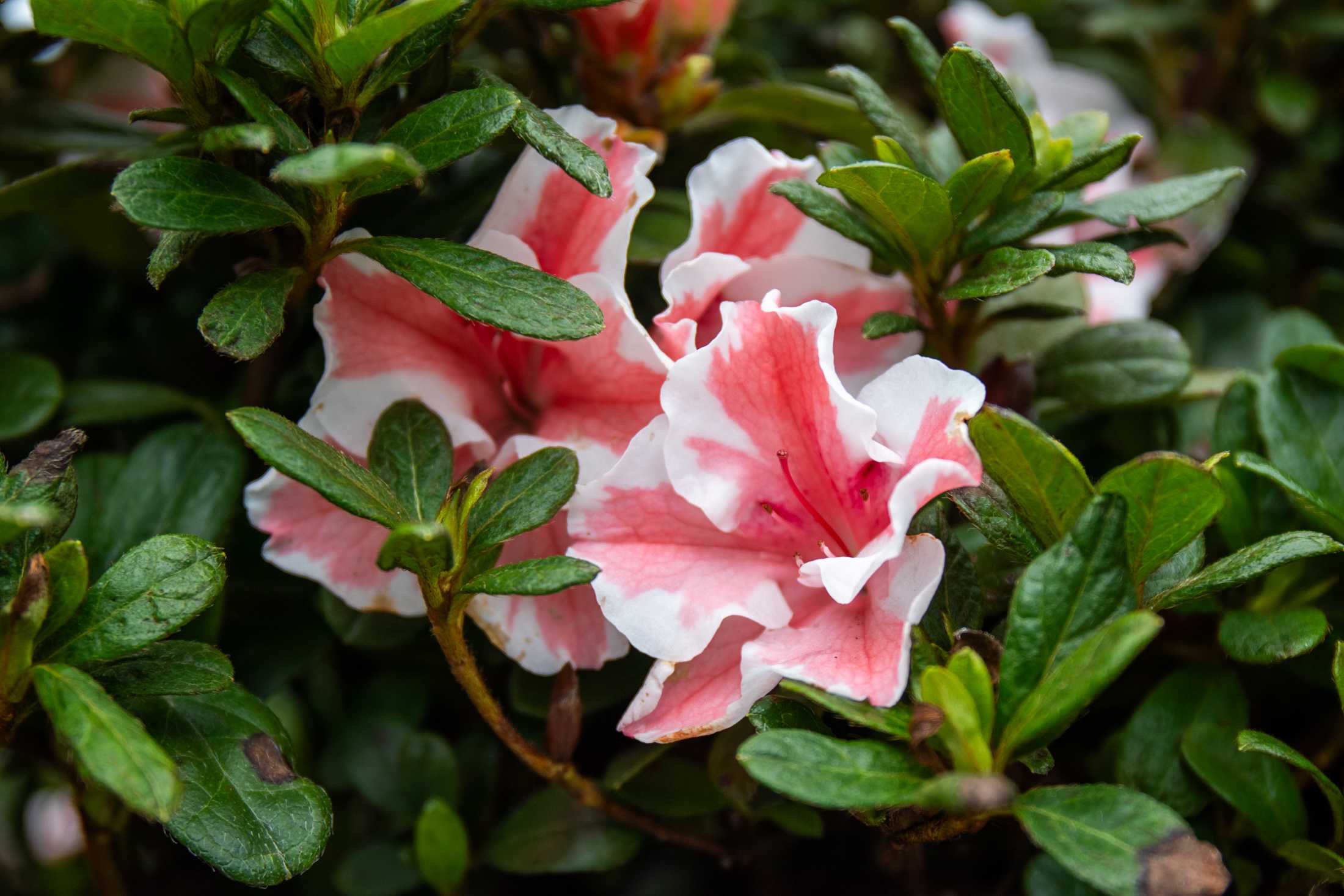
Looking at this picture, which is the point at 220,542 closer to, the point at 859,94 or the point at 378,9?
the point at 378,9

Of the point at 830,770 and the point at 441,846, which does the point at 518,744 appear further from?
the point at 830,770

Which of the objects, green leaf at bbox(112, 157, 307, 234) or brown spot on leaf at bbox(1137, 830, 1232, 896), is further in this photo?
green leaf at bbox(112, 157, 307, 234)

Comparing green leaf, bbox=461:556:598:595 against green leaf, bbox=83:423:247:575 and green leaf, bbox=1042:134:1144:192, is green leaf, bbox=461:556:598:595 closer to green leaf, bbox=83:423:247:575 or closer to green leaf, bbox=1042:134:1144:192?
green leaf, bbox=83:423:247:575

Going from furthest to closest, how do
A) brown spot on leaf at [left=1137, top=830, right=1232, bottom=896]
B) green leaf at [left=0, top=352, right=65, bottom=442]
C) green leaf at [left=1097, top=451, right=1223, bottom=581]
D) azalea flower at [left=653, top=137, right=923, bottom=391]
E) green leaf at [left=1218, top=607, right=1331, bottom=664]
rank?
green leaf at [left=0, top=352, right=65, bottom=442] < azalea flower at [left=653, top=137, right=923, bottom=391] < green leaf at [left=1218, top=607, right=1331, bottom=664] < green leaf at [left=1097, top=451, right=1223, bottom=581] < brown spot on leaf at [left=1137, top=830, right=1232, bottom=896]

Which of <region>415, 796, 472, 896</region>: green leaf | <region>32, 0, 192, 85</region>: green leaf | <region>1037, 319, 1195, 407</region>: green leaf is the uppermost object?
<region>32, 0, 192, 85</region>: green leaf

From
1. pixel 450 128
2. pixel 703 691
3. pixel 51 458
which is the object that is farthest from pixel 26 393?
pixel 703 691

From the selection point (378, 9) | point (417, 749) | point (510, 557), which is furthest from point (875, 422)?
point (417, 749)

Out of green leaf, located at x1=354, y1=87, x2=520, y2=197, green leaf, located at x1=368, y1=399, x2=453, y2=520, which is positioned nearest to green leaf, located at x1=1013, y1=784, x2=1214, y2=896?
green leaf, located at x1=368, y1=399, x2=453, y2=520
